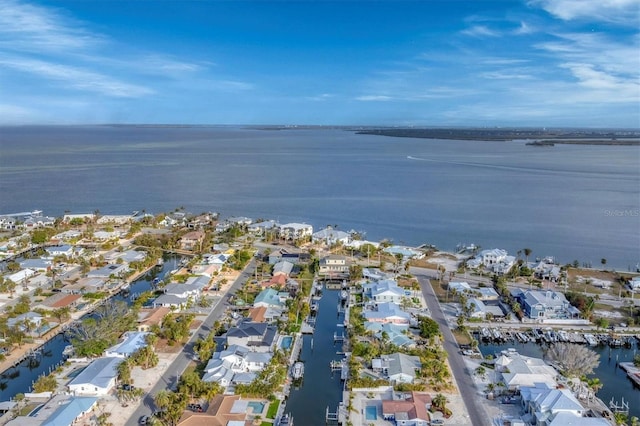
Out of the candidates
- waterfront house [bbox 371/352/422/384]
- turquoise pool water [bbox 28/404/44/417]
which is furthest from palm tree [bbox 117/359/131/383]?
waterfront house [bbox 371/352/422/384]

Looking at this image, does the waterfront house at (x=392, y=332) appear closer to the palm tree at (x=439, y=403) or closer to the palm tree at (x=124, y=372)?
the palm tree at (x=439, y=403)

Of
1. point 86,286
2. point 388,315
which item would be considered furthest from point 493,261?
point 86,286

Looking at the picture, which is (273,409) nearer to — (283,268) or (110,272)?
(283,268)

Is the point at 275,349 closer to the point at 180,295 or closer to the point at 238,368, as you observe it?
the point at 238,368

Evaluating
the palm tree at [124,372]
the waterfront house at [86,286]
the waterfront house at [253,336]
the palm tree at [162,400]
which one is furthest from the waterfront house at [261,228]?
the palm tree at [162,400]

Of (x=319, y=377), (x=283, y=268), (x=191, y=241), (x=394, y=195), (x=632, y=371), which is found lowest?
(x=319, y=377)

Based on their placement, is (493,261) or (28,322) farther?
(493,261)
